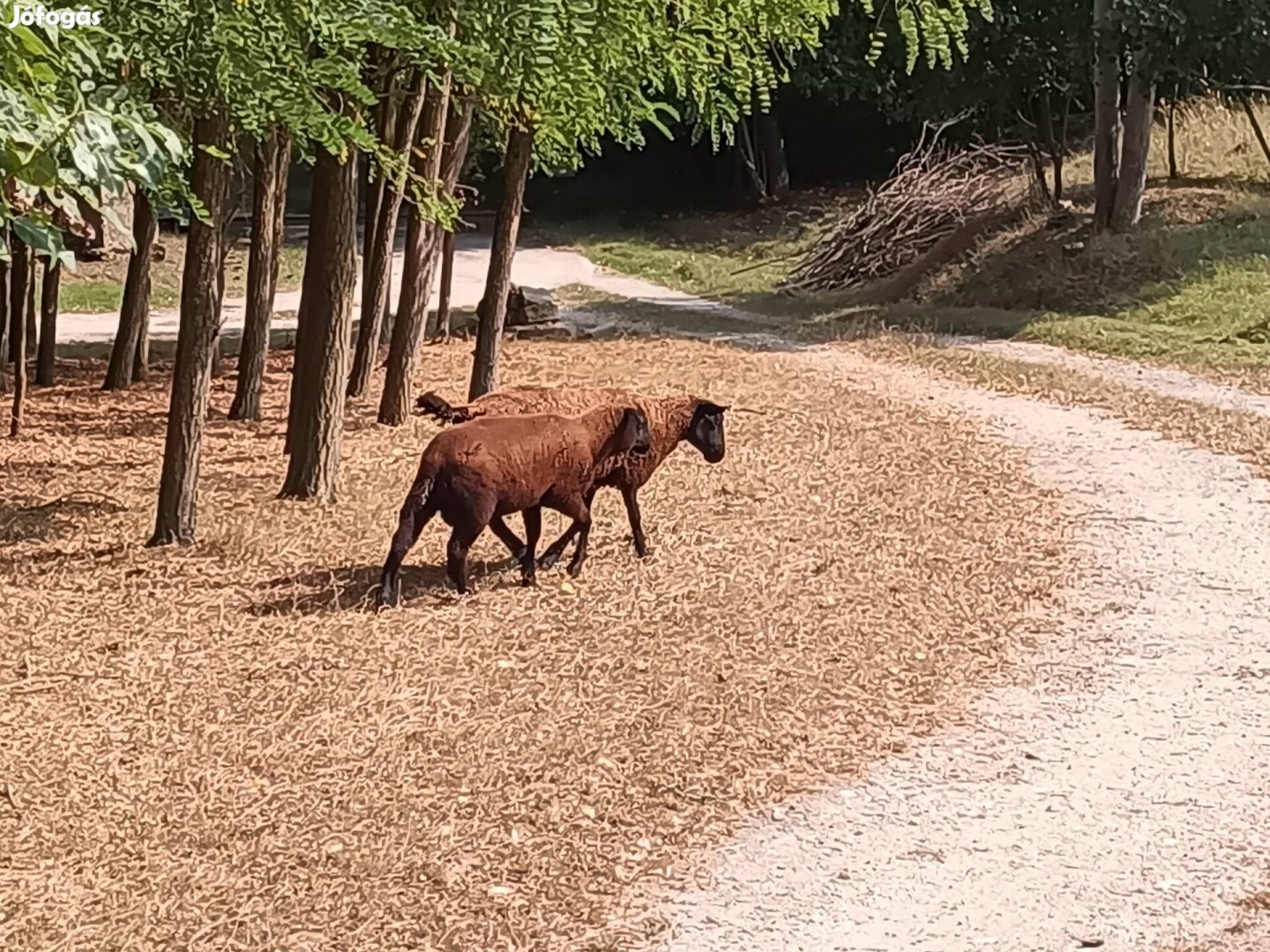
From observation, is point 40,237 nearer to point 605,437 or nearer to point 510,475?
Answer: point 510,475

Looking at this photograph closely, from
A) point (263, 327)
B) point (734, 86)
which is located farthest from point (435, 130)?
point (734, 86)

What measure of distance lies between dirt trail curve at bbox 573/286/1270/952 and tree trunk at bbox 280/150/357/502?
4586 millimetres

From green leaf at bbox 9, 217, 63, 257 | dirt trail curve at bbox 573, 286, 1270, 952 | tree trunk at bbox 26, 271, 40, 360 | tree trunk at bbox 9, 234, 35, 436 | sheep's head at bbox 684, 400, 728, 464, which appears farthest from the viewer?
tree trunk at bbox 26, 271, 40, 360

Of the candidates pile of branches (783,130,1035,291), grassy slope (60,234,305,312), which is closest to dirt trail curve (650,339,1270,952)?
pile of branches (783,130,1035,291)

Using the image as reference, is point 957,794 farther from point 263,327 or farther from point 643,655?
point 263,327

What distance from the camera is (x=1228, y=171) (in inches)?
1097

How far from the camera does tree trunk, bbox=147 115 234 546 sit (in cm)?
914

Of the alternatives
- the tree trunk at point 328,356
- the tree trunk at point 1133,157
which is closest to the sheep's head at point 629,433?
the tree trunk at point 328,356

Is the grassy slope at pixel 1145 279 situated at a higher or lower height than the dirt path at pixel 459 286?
higher

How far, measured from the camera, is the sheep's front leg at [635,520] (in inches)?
359

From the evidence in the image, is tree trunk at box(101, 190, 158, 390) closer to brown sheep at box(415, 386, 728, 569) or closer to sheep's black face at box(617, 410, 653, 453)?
brown sheep at box(415, 386, 728, 569)

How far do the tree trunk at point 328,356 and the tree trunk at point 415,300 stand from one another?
2721 millimetres

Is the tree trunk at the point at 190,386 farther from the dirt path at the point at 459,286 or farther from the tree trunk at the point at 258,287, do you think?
the dirt path at the point at 459,286

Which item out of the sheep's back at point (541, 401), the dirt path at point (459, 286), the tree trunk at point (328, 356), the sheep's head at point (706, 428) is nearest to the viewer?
the sheep's head at point (706, 428)
